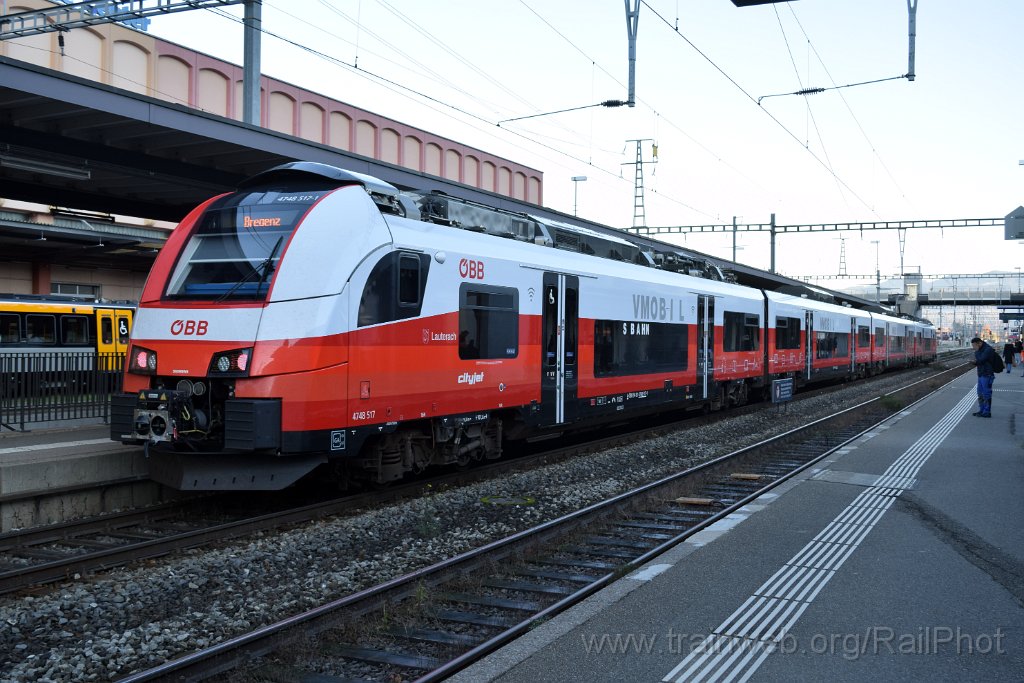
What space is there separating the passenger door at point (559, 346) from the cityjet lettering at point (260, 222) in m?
4.28

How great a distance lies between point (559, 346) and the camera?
12109mm

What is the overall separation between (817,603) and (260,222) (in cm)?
613

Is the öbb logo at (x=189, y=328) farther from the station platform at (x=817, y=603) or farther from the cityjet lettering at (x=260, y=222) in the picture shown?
the station platform at (x=817, y=603)

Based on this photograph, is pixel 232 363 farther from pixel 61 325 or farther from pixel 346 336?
pixel 61 325

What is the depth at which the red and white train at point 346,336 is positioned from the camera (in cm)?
789

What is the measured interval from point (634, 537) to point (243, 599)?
3572 mm

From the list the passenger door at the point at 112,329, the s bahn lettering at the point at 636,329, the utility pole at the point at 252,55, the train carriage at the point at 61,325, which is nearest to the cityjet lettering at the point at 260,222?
the utility pole at the point at 252,55

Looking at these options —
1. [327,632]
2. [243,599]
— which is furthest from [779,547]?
[243,599]

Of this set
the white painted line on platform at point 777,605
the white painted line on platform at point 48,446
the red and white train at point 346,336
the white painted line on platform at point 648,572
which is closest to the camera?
the white painted line on platform at point 777,605

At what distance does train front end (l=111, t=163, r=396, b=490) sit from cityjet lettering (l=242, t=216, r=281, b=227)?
0.5 inches

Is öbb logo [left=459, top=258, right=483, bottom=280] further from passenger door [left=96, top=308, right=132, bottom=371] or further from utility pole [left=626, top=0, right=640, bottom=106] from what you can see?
passenger door [left=96, top=308, right=132, bottom=371]

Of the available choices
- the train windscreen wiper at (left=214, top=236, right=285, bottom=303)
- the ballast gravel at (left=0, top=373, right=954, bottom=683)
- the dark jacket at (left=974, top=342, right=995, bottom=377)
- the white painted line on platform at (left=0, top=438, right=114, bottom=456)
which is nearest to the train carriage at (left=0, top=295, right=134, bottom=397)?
the white painted line on platform at (left=0, top=438, right=114, bottom=456)

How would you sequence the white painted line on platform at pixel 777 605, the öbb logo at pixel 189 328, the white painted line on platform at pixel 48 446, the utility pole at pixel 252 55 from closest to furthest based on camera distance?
the white painted line on platform at pixel 777 605
the öbb logo at pixel 189 328
the white painted line on platform at pixel 48 446
the utility pole at pixel 252 55

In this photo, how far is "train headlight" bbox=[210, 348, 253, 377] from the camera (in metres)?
7.79
